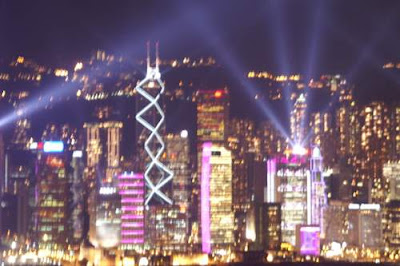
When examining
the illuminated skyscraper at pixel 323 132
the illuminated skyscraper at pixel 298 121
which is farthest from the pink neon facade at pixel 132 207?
the illuminated skyscraper at pixel 323 132

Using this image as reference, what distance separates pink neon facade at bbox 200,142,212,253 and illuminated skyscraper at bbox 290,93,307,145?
12.1 feet

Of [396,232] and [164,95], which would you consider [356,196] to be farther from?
[164,95]

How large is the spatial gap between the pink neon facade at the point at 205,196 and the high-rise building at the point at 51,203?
347 cm

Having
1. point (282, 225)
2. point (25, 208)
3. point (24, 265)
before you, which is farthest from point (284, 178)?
point (24, 265)

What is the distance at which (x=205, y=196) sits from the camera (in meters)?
25.4

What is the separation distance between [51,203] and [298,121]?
31.0ft

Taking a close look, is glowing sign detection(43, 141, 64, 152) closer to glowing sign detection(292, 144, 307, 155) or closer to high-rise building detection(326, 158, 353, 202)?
glowing sign detection(292, 144, 307, 155)

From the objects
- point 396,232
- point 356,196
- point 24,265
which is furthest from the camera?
point 356,196

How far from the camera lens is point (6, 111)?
21.7 metres

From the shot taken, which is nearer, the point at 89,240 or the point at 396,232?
the point at 89,240

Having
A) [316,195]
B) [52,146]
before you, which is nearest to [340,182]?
[316,195]

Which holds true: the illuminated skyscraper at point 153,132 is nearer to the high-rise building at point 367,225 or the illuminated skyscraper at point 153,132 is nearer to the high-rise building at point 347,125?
the high-rise building at point 367,225

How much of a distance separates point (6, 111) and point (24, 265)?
5296mm

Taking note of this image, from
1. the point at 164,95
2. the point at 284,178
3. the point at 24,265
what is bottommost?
the point at 24,265
